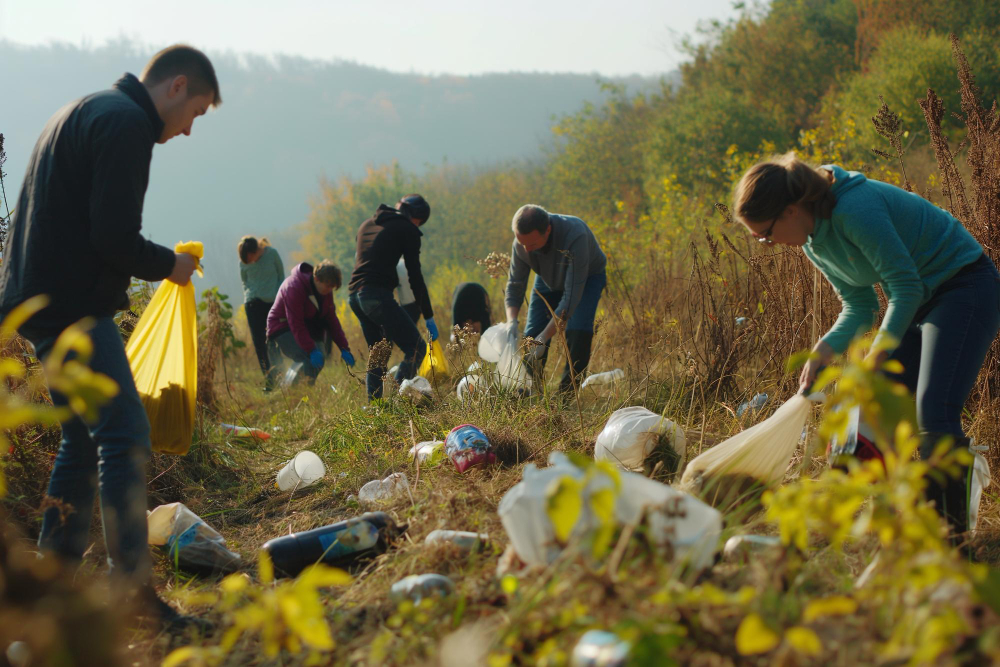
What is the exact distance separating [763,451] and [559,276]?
2359mm

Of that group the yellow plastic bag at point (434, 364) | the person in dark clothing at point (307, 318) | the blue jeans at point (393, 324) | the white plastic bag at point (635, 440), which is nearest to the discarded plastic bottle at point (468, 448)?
the white plastic bag at point (635, 440)

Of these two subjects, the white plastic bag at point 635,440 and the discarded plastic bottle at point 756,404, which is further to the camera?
the discarded plastic bottle at point 756,404

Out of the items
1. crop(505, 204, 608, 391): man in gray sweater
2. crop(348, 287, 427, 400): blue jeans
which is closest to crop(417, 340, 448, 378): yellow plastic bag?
crop(348, 287, 427, 400): blue jeans

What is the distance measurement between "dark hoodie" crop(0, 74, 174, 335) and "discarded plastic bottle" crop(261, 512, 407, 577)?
2.94 feet

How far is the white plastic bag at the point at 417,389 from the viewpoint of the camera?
3.96 m

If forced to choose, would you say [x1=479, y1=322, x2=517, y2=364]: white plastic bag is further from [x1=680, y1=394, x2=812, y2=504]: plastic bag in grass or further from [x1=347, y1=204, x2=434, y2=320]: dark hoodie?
[x1=680, y1=394, x2=812, y2=504]: plastic bag in grass

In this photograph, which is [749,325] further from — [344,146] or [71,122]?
[344,146]

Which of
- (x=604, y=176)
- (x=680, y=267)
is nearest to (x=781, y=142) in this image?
(x=604, y=176)

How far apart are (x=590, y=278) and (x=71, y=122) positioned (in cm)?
296

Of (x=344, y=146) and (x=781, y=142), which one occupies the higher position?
(x=344, y=146)

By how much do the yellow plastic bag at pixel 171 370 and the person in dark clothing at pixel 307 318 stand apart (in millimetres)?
2834

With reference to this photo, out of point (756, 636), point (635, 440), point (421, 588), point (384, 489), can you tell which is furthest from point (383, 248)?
point (756, 636)

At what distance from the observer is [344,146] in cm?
10044

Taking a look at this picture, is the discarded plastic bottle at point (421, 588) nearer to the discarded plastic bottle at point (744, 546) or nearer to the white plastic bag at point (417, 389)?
the discarded plastic bottle at point (744, 546)
